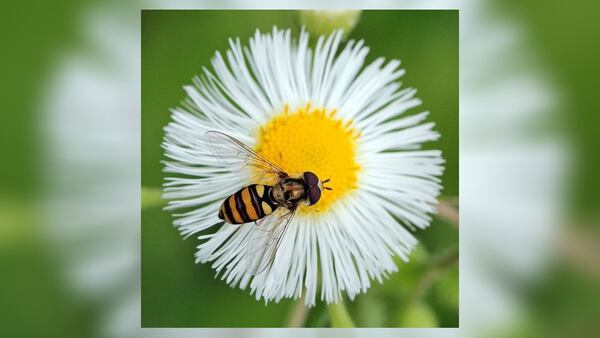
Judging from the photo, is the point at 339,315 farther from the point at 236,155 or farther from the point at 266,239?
the point at 236,155

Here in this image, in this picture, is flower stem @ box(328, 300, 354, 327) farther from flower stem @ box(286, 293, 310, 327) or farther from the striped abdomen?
the striped abdomen

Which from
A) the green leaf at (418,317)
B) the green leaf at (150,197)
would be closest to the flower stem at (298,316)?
the green leaf at (418,317)

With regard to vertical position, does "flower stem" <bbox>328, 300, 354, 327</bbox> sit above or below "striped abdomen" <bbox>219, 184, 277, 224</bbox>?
below

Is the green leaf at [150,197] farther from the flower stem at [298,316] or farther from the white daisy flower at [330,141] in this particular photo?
the flower stem at [298,316]

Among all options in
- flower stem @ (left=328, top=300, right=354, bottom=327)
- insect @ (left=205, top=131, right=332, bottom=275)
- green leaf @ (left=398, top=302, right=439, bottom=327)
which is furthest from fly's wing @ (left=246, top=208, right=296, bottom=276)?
green leaf @ (left=398, top=302, right=439, bottom=327)
